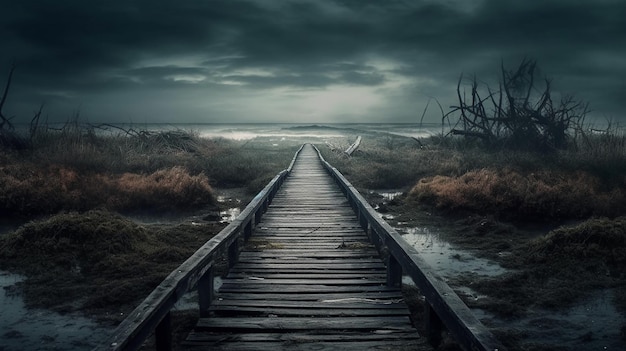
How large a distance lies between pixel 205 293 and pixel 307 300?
1.09 m

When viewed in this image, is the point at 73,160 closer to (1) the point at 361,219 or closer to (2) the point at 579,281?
(1) the point at 361,219

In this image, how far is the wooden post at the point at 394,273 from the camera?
5711 mm

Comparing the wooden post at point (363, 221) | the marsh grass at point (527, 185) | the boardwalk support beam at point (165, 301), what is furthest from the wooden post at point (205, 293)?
the marsh grass at point (527, 185)

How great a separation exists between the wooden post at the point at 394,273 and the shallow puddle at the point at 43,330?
322 centimetres

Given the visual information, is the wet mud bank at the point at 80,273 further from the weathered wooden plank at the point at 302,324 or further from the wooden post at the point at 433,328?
the wooden post at the point at 433,328

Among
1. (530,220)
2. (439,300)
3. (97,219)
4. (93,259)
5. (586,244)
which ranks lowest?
(93,259)

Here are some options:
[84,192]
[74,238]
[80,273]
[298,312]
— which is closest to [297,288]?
[298,312]

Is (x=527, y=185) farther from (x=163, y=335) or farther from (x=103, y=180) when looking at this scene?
(x=103, y=180)

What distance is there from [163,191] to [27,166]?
5.13 meters

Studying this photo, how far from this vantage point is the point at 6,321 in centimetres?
566

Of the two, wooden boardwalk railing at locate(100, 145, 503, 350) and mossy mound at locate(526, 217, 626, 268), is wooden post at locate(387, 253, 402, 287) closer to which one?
wooden boardwalk railing at locate(100, 145, 503, 350)

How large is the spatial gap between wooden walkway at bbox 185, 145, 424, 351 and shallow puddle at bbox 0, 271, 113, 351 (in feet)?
4.91

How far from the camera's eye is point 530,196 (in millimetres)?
11961

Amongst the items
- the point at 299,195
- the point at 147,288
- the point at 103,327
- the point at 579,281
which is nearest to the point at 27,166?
the point at 299,195
